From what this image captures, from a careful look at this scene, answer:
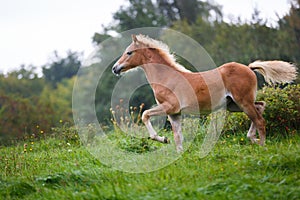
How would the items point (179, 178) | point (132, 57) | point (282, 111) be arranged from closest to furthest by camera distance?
point (179, 178), point (132, 57), point (282, 111)

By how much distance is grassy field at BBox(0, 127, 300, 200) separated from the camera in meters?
5.01

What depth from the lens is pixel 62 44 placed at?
51.0m

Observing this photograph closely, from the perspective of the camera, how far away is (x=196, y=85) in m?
8.24

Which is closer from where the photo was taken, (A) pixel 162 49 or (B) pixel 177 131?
(B) pixel 177 131

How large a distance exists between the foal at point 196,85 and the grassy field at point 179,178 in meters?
0.81

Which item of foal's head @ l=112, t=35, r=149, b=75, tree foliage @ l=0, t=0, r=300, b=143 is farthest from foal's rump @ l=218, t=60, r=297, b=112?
tree foliage @ l=0, t=0, r=300, b=143

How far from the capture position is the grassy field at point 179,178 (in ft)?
16.4

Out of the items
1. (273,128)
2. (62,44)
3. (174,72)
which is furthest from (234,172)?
(62,44)

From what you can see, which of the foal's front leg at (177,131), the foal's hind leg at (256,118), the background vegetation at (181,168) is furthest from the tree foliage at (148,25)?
the foal's hind leg at (256,118)

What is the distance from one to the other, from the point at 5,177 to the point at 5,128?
22.4 meters

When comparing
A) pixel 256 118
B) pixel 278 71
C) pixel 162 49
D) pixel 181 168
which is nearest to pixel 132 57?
pixel 162 49

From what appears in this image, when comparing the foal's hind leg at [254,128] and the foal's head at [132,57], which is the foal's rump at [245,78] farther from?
the foal's head at [132,57]

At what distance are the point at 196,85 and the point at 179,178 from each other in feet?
9.38

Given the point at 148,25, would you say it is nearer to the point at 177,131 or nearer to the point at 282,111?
the point at 282,111
